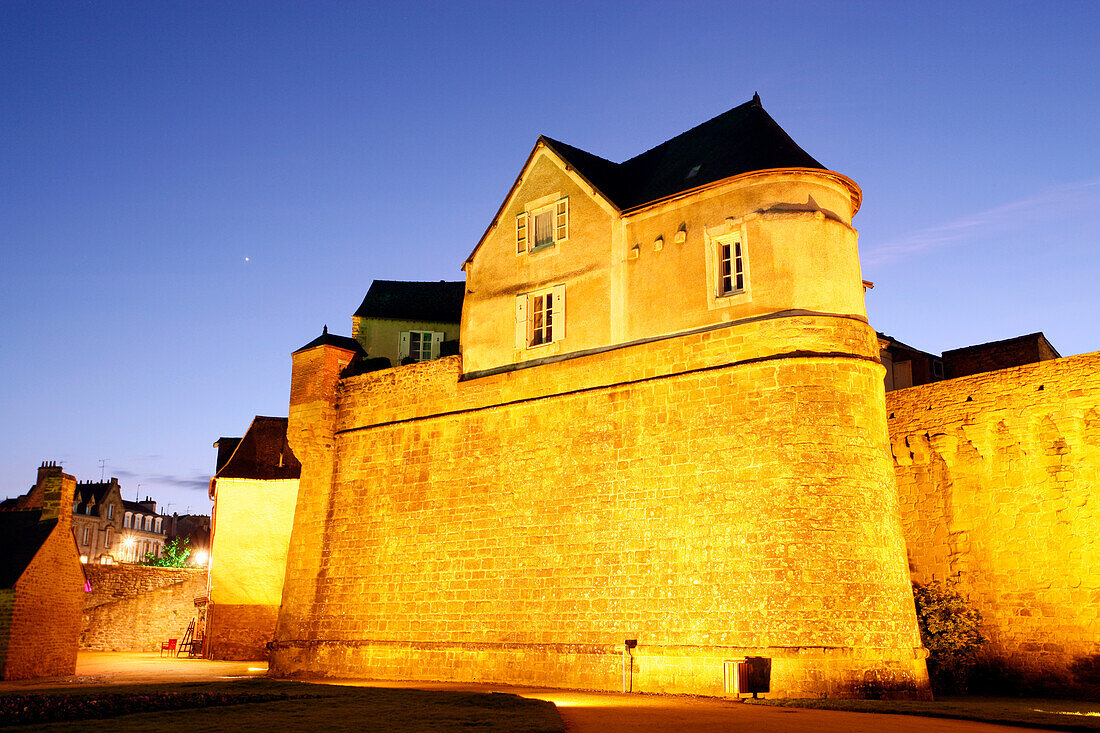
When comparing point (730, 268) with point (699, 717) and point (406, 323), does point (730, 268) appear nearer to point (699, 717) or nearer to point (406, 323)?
point (699, 717)

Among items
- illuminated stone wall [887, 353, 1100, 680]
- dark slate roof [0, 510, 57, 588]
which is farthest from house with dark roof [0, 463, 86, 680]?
illuminated stone wall [887, 353, 1100, 680]

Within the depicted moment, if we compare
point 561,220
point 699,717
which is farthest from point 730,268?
point 699,717

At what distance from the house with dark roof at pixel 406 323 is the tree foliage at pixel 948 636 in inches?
650

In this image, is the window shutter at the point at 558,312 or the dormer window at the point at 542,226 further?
the dormer window at the point at 542,226

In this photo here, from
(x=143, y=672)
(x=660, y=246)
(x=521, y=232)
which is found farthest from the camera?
(x=143, y=672)

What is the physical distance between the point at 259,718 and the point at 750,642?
8.26 metres

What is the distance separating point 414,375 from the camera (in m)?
22.9

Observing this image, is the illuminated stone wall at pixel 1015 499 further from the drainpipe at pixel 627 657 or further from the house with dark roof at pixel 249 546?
the house with dark roof at pixel 249 546

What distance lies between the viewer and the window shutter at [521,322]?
822 inches

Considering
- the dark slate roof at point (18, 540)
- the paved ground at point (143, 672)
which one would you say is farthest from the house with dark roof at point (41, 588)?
the paved ground at point (143, 672)

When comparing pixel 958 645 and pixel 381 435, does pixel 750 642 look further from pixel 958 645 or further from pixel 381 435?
pixel 381 435

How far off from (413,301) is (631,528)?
1649 cm

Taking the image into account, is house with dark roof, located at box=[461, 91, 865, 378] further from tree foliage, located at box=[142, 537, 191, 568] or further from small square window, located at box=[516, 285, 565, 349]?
tree foliage, located at box=[142, 537, 191, 568]

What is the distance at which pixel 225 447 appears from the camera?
35.2 metres
